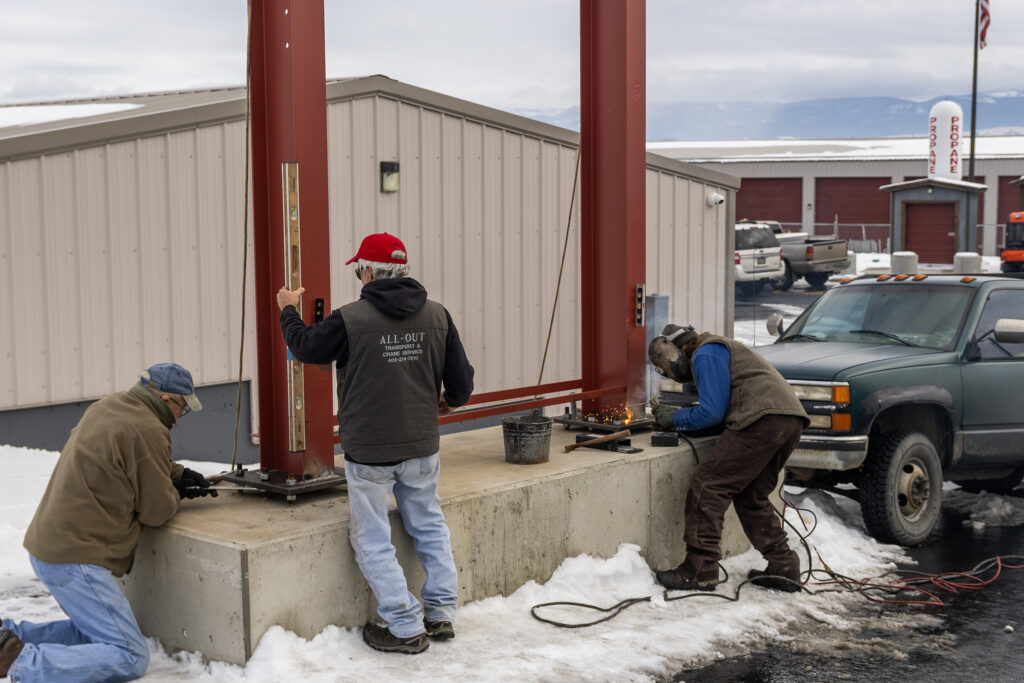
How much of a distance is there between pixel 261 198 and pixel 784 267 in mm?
27083

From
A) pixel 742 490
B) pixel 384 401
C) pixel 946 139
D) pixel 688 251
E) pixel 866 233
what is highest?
pixel 946 139

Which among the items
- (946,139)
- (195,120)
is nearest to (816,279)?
(946,139)

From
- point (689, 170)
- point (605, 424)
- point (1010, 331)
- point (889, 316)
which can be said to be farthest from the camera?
point (689, 170)

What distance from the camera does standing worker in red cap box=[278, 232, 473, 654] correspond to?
550cm

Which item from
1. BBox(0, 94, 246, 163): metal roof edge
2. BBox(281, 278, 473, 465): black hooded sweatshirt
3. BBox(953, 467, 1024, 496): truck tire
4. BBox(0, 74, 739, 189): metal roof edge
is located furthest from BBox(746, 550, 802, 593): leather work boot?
BBox(0, 94, 246, 163): metal roof edge

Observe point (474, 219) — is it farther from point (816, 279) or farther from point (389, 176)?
point (816, 279)

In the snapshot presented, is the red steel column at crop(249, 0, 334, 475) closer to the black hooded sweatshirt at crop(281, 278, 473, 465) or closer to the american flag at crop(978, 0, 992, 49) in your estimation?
the black hooded sweatshirt at crop(281, 278, 473, 465)

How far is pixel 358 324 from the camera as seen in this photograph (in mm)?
5484

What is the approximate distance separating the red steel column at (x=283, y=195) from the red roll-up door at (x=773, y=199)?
44.7 m

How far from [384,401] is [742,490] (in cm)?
279

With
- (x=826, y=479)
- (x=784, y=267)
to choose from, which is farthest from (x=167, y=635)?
(x=784, y=267)

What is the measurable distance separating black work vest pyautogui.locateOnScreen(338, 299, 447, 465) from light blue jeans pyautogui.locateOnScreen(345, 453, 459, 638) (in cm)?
10

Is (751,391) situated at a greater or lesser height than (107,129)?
lesser

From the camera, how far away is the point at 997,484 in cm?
1071
